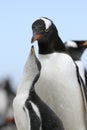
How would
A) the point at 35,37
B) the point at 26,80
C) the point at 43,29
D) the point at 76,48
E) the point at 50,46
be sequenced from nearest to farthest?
the point at 26,80 < the point at 35,37 < the point at 43,29 < the point at 50,46 < the point at 76,48

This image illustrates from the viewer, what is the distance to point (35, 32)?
20.2 feet

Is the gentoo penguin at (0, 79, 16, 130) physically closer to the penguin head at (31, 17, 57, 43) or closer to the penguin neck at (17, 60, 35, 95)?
the penguin head at (31, 17, 57, 43)

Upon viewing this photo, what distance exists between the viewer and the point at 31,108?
5.24 metres

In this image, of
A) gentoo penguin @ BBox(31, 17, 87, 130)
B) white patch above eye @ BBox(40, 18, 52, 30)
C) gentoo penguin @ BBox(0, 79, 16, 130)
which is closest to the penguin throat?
gentoo penguin @ BBox(31, 17, 87, 130)

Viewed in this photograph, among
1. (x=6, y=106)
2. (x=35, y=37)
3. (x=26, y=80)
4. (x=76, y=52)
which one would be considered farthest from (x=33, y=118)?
(x=6, y=106)

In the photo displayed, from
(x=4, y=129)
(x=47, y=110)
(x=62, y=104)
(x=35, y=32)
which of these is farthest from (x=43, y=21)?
(x=4, y=129)

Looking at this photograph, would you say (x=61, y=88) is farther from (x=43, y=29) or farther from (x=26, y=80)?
(x=26, y=80)

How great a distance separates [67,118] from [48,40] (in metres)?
0.72

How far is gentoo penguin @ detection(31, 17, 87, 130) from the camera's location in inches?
246

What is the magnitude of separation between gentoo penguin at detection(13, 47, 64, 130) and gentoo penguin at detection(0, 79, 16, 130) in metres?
3.60

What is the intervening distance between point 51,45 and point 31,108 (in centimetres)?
128

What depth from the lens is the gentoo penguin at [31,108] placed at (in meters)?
5.21

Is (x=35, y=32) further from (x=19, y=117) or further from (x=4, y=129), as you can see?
(x=4, y=129)

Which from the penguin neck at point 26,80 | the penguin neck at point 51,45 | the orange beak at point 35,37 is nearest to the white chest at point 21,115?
the penguin neck at point 26,80
